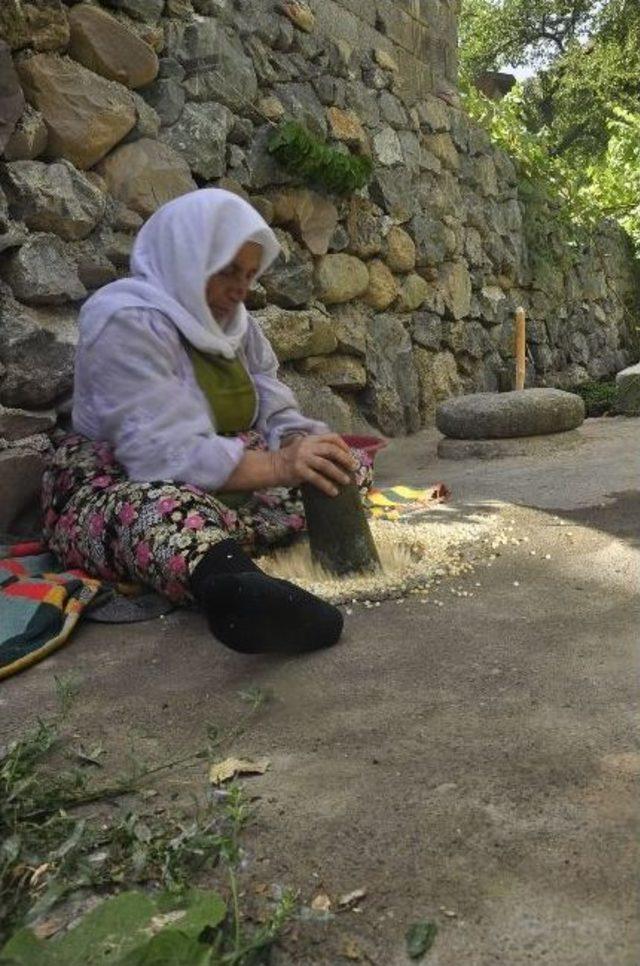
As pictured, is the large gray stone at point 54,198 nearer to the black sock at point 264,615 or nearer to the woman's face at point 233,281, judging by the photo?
the woman's face at point 233,281

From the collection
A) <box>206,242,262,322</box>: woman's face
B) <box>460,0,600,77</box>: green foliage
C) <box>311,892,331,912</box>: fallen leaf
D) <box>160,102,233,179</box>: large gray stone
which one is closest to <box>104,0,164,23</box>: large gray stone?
<box>160,102,233,179</box>: large gray stone

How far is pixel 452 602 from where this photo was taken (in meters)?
2.11

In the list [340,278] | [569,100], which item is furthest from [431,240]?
[569,100]

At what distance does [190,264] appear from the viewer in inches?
91.8

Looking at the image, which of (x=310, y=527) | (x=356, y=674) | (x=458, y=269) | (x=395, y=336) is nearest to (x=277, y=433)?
(x=310, y=527)

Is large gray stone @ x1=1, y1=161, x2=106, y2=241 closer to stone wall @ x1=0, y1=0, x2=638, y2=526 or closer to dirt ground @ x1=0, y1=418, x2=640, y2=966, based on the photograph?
stone wall @ x1=0, y1=0, x2=638, y2=526

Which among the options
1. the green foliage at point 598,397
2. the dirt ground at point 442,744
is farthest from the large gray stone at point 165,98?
the green foliage at point 598,397

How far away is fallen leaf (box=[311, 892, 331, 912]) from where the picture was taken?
1.00 metres

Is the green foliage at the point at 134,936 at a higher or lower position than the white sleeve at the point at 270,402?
lower

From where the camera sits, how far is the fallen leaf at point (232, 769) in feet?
4.29

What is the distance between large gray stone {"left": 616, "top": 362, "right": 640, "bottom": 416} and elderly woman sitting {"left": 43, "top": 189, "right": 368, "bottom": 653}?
3.82m

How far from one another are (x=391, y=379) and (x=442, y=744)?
3.72 metres

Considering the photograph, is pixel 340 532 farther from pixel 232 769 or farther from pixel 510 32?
pixel 510 32

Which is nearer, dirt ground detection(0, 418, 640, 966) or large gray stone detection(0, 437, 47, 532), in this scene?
dirt ground detection(0, 418, 640, 966)
